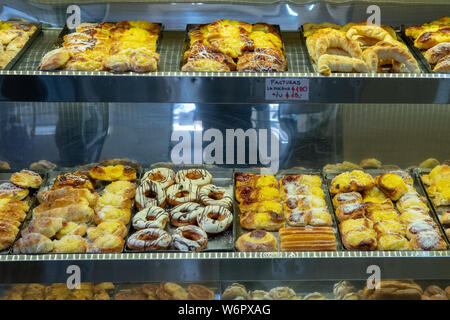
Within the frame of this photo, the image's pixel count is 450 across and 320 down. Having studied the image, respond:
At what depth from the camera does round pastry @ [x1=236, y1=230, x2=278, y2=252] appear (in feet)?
7.76

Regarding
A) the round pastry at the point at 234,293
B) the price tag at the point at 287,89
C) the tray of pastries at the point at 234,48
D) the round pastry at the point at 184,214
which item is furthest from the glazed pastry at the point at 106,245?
the price tag at the point at 287,89

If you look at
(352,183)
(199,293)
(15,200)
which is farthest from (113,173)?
(352,183)

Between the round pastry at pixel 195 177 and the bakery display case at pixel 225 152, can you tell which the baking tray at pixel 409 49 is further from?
the round pastry at pixel 195 177

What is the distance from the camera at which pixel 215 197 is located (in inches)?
108

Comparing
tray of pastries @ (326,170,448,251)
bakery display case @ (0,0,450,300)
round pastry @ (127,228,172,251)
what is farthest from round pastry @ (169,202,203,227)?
tray of pastries @ (326,170,448,251)

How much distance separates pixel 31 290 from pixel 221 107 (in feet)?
4.21

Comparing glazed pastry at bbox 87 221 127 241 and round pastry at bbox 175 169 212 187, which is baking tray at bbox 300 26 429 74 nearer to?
round pastry at bbox 175 169 212 187

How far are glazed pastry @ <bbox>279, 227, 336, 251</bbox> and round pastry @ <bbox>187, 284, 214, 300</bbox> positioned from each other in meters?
0.50

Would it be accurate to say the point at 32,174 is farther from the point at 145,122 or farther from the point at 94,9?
the point at 94,9

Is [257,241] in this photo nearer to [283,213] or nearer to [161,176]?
[283,213]

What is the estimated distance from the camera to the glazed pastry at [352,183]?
2.78 meters

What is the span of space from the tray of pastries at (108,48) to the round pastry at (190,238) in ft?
2.28

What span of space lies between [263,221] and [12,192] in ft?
3.92

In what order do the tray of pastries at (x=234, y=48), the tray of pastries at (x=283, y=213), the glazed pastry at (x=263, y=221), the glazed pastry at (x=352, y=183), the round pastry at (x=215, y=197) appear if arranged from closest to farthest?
the tray of pastries at (x=234, y=48)
the tray of pastries at (x=283, y=213)
the glazed pastry at (x=263, y=221)
the round pastry at (x=215, y=197)
the glazed pastry at (x=352, y=183)
